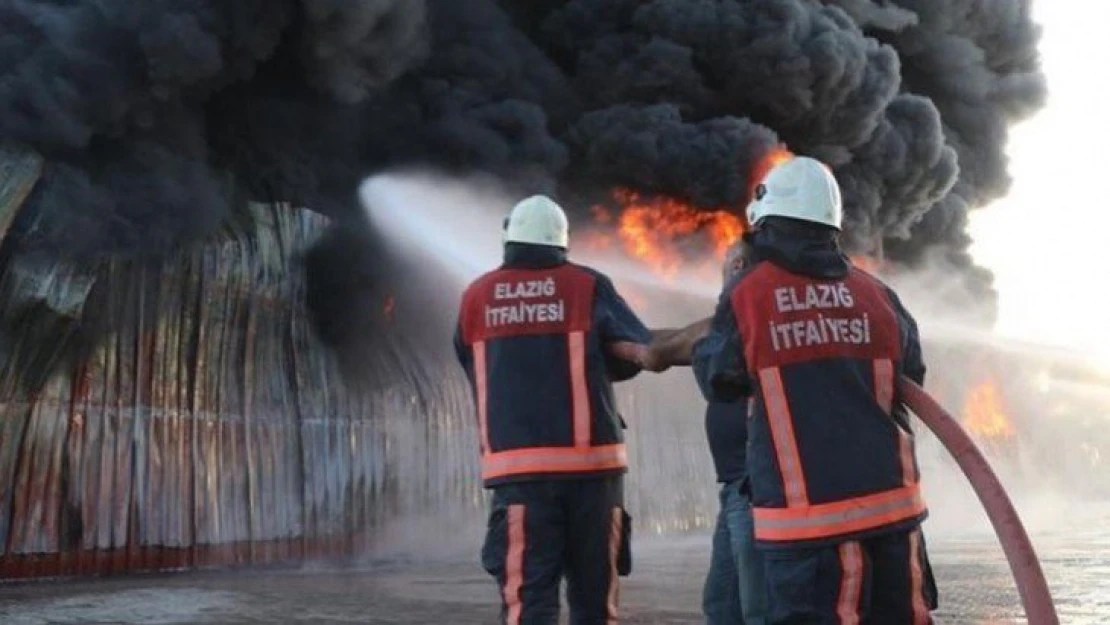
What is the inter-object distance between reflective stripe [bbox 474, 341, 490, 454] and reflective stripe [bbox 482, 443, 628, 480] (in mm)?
97

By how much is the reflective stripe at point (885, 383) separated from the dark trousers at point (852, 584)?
11.7 inches

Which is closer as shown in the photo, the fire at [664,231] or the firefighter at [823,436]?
the firefighter at [823,436]

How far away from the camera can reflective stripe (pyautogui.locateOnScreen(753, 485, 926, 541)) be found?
2.63 metres

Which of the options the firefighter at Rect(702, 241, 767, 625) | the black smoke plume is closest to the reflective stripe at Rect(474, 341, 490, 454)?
the firefighter at Rect(702, 241, 767, 625)

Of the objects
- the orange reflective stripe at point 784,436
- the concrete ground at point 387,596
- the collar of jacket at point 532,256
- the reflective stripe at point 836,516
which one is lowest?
the concrete ground at point 387,596

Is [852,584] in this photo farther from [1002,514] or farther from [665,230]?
[665,230]

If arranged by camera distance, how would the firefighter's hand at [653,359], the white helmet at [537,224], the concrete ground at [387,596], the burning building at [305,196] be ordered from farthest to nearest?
1. the burning building at [305,196]
2. the concrete ground at [387,596]
3. the white helmet at [537,224]
4. the firefighter's hand at [653,359]

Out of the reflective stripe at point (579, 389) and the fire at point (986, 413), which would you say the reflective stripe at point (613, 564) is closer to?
the reflective stripe at point (579, 389)

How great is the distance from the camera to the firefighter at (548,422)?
354cm

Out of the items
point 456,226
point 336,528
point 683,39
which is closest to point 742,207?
point 683,39

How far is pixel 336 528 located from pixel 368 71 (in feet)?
14.3

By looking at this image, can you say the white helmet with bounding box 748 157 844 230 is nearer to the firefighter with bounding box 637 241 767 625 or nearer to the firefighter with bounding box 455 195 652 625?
the firefighter with bounding box 637 241 767 625

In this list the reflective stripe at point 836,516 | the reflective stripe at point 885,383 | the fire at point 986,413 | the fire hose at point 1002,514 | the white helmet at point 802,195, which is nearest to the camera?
the fire hose at point 1002,514

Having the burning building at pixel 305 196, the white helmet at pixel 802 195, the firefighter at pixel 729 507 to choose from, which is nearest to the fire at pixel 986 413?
the burning building at pixel 305 196
